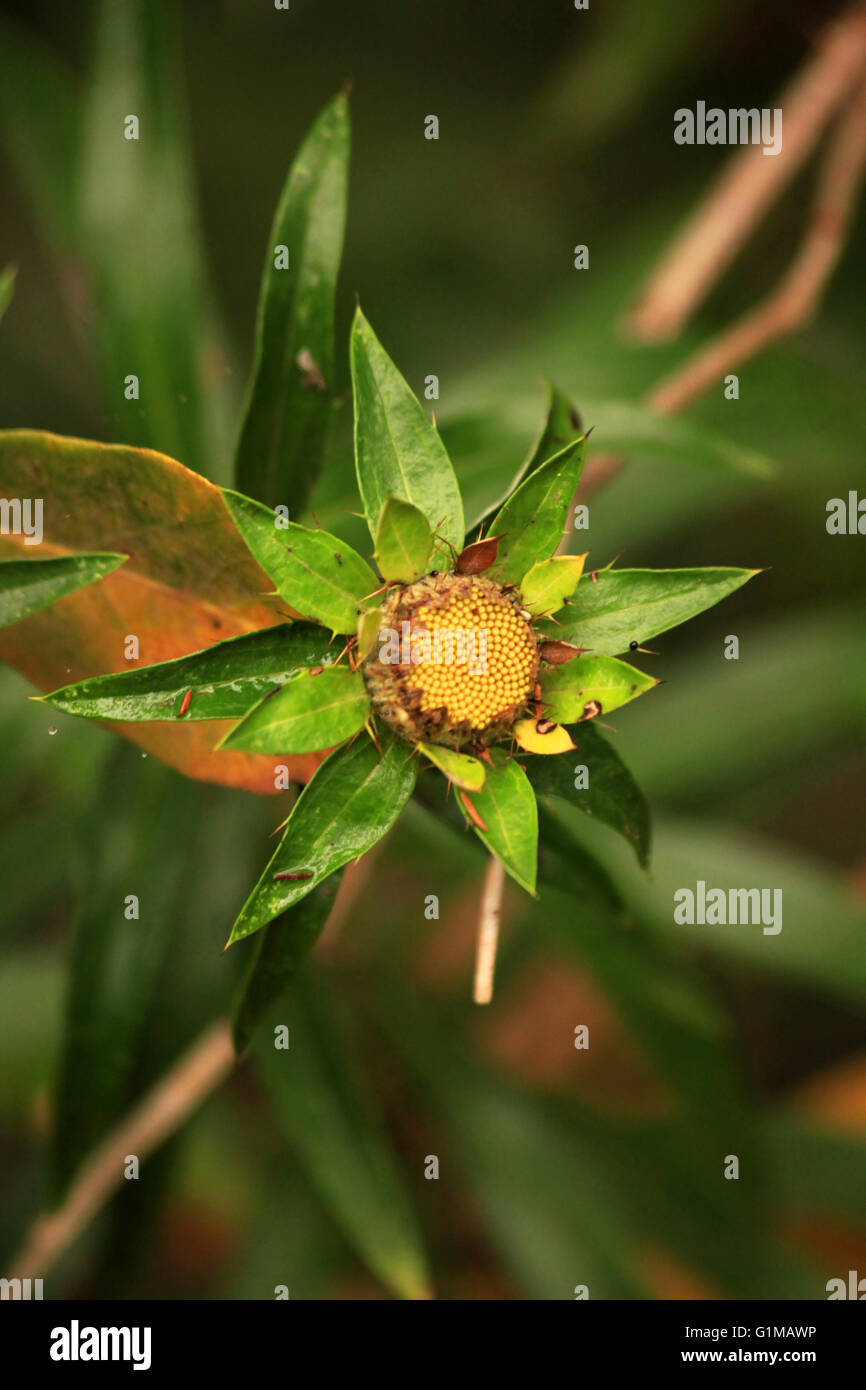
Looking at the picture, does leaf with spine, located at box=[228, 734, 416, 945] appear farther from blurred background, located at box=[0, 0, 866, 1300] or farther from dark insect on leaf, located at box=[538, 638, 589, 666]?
blurred background, located at box=[0, 0, 866, 1300]

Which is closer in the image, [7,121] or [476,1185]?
[7,121]

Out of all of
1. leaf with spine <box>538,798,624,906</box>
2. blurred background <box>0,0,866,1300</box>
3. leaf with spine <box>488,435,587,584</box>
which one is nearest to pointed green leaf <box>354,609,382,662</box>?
leaf with spine <box>488,435,587,584</box>

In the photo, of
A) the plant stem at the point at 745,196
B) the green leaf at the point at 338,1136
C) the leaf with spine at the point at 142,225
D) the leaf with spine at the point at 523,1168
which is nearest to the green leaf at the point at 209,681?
the leaf with spine at the point at 142,225

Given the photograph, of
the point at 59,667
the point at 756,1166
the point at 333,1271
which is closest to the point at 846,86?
the point at 59,667

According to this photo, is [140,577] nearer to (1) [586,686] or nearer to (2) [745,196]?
(1) [586,686]

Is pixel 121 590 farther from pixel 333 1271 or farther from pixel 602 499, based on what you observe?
pixel 333 1271
